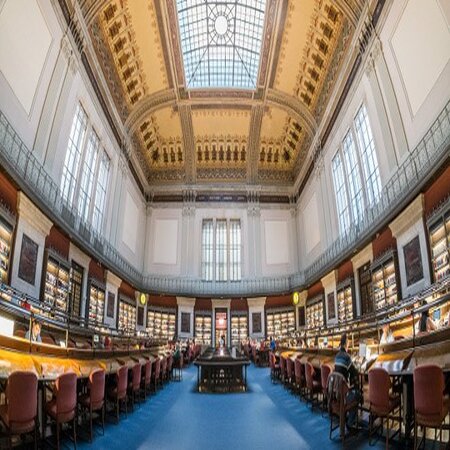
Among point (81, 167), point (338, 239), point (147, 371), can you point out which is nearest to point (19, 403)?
point (147, 371)

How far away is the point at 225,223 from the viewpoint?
2897cm

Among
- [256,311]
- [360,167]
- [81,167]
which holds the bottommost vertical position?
[256,311]

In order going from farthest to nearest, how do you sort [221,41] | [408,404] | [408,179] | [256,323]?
[256,323] < [221,41] < [408,179] < [408,404]

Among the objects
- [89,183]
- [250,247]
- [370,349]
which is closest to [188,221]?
[250,247]

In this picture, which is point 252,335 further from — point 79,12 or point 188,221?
point 79,12

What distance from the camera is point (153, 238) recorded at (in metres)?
28.0

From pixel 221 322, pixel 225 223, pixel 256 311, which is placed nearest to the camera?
pixel 256 311

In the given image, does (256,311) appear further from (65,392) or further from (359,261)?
(65,392)

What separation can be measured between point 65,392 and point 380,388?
3628 mm

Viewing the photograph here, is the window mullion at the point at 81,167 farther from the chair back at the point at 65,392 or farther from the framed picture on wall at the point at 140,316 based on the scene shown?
the chair back at the point at 65,392

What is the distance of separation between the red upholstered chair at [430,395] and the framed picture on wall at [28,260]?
1003 centimetres

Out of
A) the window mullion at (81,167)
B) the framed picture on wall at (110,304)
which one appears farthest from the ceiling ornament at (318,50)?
the framed picture on wall at (110,304)

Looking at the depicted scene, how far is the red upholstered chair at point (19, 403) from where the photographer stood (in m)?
3.84

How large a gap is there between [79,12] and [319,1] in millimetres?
10232
